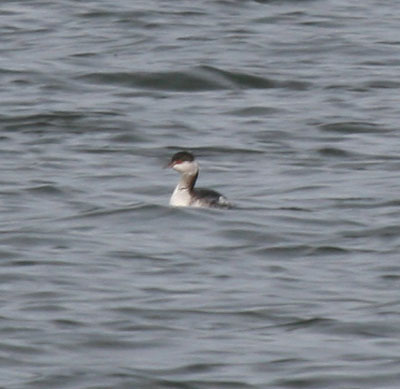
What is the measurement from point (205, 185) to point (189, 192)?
1.04 metres

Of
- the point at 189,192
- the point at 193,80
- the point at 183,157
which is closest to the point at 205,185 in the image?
the point at 183,157

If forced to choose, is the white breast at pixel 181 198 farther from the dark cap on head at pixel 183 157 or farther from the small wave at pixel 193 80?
the small wave at pixel 193 80

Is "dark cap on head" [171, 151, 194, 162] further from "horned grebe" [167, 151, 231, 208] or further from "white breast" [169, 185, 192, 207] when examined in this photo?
"white breast" [169, 185, 192, 207]

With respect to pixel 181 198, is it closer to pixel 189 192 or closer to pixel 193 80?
pixel 189 192

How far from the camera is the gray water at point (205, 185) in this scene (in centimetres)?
1128

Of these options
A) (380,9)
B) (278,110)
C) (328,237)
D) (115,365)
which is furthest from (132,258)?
(380,9)

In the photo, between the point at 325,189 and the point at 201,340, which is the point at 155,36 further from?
the point at 201,340

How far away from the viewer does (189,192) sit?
50.2 feet

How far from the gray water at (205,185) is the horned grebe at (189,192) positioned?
0.09 m

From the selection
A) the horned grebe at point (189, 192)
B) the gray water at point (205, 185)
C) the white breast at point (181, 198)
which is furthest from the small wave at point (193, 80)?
the white breast at point (181, 198)

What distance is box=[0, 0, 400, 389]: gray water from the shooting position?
11281 mm

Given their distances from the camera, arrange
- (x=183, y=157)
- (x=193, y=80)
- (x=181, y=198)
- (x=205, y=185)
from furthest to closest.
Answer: (x=193, y=80) → (x=205, y=185) → (x=183, y=157) → (x=181, y=198)

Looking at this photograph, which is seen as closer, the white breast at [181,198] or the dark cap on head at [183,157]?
the white breast at [181,198]

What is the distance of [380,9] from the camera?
25.6 metres
